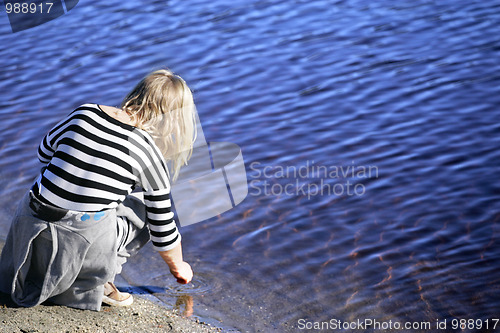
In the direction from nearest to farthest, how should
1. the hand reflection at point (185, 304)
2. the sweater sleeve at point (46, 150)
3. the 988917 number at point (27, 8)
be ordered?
the sweater sleeve at point (46, 150)
the hand reflection at point (185, 304)
the 988917 number at point (27, 8)

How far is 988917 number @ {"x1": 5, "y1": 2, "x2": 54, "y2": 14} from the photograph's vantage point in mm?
10250

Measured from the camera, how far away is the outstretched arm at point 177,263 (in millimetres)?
3321

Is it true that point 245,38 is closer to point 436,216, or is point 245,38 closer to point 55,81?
point 55,81

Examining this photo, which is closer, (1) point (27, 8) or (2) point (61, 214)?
(2) point (61, 214)

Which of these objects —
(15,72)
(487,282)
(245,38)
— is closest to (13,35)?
Result: (15,72)

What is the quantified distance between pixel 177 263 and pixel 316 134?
3216 millimetres

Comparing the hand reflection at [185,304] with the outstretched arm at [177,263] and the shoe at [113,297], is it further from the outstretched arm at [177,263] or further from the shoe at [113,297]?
the outstretched arm at [177,263]

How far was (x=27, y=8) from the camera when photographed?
10344mm

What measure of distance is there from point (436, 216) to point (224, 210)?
5.25 feet

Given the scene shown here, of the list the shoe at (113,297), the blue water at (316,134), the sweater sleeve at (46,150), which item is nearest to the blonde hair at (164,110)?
the sweater sleeve at (46,150)

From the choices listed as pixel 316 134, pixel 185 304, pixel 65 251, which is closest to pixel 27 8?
pixel 316 134

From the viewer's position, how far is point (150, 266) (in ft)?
14.5

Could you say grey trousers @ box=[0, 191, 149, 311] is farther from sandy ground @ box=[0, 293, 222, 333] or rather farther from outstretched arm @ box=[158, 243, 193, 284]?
outstretched arm @ box=[158, 243, 193, 284]

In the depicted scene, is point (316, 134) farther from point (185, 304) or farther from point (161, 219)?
point (161, 219)
